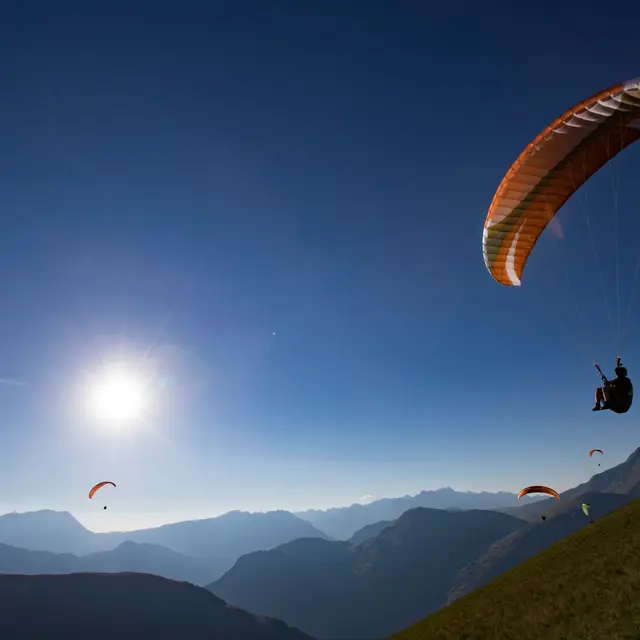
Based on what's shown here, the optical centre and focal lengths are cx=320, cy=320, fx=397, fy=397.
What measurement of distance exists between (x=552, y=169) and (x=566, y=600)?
23667 mm

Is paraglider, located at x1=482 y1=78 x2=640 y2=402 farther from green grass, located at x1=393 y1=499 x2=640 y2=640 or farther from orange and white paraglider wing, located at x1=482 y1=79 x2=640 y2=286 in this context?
green grass, located at x1=393 y1=499 x2=640 y2=640

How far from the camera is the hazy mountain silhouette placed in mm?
100500

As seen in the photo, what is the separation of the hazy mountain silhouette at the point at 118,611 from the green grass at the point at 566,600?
11015 cm

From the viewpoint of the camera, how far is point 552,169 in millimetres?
16203

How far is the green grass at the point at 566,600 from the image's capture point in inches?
707

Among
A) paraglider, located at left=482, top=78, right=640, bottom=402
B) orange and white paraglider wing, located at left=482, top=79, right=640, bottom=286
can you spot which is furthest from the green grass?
orange and white paraglider wing, located at left=482, top=79, right=640, bottom=286

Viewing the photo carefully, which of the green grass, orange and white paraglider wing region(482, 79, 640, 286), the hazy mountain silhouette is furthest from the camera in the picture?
the hazy mountain silhouette

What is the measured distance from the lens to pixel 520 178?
16531 millimetres

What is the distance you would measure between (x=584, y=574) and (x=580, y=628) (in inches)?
411

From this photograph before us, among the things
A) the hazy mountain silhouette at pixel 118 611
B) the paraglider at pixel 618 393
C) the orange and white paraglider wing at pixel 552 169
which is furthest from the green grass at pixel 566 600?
the hazy mountain silhouette at pixel 118 611

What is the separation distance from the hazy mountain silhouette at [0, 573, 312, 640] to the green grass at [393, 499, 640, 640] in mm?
110146

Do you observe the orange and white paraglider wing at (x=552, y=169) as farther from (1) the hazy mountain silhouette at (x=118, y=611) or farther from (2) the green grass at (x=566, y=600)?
(1) the hazy mountain silhouette at (x=118, y=611)

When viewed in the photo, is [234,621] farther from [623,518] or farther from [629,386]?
[629,386]

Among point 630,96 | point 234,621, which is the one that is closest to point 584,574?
point 630,96
